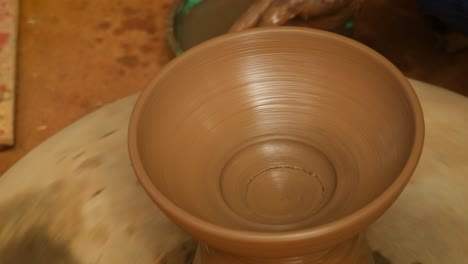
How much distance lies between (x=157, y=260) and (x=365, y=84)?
19.1 inches

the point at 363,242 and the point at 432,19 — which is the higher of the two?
the point at 363,242

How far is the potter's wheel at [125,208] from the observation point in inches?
38.9

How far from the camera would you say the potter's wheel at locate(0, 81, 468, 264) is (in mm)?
989

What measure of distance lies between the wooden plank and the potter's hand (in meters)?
0.83

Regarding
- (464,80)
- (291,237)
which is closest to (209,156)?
(291,237)

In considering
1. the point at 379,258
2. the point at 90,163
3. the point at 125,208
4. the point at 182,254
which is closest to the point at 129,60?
the point at 90,163

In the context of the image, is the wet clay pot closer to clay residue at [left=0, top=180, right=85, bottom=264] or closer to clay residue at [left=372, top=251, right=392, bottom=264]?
clay residue at [left=372, top=251, right=392, bottom=264]

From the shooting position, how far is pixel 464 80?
6.20 feet

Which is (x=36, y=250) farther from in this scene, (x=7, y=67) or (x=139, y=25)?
(x=139, y=25)

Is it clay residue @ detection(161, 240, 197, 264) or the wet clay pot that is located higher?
the wet clay pot

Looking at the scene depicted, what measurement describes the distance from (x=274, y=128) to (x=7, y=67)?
1.41 m

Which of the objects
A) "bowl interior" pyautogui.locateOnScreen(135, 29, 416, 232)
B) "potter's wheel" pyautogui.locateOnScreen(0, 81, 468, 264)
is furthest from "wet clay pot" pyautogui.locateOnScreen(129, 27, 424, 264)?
"potter's wheel" pyautogui.locateOnScreen(0, 81, 468, 264)

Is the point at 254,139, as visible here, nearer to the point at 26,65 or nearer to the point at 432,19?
the point at 432,19

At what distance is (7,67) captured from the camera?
2.01 meters
